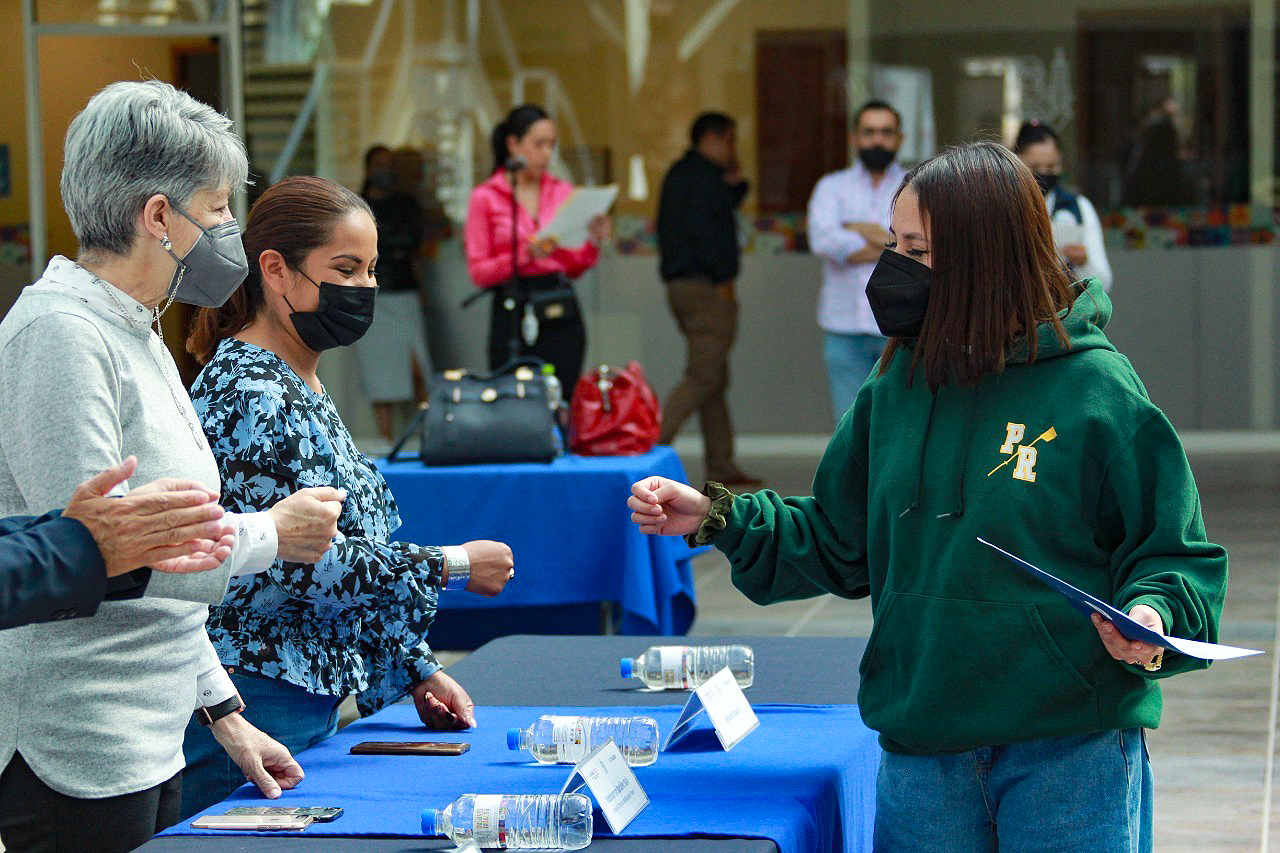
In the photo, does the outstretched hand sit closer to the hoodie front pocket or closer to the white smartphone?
the hoodie front pocket

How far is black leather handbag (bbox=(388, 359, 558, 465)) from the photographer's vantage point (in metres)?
4.89

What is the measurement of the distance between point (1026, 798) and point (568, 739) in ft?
2.06

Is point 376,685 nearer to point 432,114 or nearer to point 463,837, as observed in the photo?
point 463,837

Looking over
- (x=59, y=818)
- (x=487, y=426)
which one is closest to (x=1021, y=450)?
(x=59, y=818)

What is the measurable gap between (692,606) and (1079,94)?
6.89 meters

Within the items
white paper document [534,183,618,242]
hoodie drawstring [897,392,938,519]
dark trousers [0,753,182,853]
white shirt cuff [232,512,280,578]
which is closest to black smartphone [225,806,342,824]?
dark trousers [0,753,182,853]

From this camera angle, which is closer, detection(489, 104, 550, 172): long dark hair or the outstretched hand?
the outstretched hand

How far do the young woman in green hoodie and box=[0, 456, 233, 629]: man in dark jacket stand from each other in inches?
34.9

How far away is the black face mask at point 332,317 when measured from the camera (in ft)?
8.31

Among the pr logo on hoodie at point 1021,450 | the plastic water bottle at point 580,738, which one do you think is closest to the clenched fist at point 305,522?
the plastic water bottle at point 580,738

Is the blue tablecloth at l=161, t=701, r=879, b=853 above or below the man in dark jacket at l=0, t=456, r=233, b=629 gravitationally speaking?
below

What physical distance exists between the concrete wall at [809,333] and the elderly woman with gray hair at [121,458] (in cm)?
845

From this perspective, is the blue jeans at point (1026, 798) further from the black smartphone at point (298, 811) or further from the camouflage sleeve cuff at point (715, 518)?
the black smartphone at point (298, 811)

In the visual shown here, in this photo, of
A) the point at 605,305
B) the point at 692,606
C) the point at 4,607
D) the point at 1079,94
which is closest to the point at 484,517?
the point at 692,606
